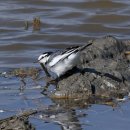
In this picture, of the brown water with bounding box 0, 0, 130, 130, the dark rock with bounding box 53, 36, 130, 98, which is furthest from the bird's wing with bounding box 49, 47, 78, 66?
the brown water with bounding box 0, 0, 130, 130

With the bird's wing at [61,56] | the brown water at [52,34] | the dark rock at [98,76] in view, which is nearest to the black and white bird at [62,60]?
the bird's wing at [61,56]

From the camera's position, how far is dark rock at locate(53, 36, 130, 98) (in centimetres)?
862

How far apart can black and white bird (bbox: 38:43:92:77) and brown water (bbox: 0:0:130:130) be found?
0.41 m

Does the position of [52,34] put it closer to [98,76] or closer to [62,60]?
[62,60]

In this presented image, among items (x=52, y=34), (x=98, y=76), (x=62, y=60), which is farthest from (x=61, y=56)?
(x=52, y=34)

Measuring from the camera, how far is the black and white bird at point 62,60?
28.8 feet

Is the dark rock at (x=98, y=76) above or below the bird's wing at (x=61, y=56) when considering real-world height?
below

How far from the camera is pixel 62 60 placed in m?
8.99

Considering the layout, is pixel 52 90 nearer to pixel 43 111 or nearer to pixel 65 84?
pixel 65 84

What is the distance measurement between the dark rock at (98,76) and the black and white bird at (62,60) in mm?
123

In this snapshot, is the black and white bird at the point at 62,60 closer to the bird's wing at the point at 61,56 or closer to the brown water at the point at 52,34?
the bird's wing at the point at 61,56

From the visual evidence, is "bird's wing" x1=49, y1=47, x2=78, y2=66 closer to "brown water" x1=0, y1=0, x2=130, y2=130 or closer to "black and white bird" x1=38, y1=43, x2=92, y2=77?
"black and white bird" x1=38, y1=43, x2=92, y2=77

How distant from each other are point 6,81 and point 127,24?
13.8 ft

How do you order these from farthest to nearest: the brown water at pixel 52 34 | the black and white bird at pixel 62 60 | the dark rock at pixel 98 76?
the black and white bird at pixel 62 60 → the dark rock at pixel 98 76 → the brown water at pixel 52 34
